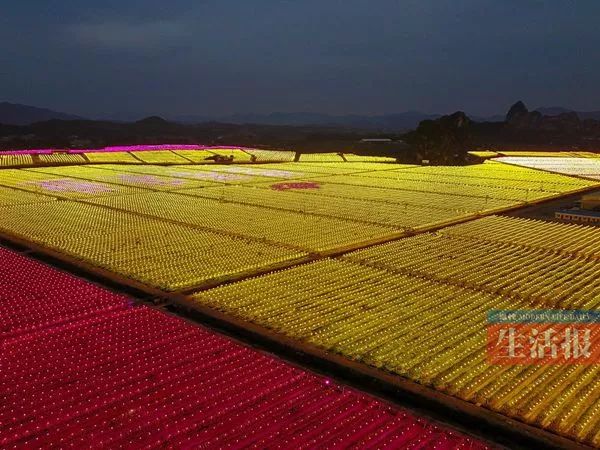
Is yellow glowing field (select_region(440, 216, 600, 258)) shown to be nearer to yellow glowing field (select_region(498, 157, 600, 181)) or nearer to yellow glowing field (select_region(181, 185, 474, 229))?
yellow glowing field (select_region(181, 185, 474, 229))

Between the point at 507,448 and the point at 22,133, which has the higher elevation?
the point at 22,133

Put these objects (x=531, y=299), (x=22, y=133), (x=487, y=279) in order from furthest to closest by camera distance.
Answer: (x=22, y=133) < (x=487, y=279) < (x=531, y=299)

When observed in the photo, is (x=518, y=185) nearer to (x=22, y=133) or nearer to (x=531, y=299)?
(x=531, y=299)

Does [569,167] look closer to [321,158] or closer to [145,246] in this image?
[321,158]

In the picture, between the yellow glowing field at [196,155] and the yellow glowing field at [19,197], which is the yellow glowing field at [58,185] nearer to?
the yellow glowing field at [19,197]

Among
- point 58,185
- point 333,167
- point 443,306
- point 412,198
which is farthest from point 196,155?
point 443,306

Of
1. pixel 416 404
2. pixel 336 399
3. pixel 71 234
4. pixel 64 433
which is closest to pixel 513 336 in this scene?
pixel 416 404
